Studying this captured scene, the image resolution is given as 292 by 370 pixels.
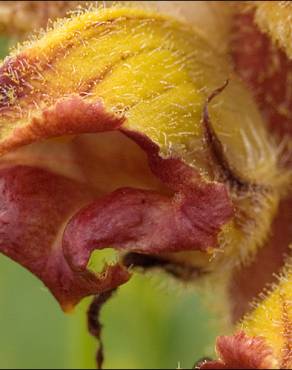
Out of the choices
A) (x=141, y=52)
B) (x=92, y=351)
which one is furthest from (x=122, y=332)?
(x=141, y=52)

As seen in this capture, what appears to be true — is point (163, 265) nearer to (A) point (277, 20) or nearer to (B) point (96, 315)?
(B) point (96, 315)

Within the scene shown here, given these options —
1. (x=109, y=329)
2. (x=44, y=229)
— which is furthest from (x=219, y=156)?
(x=109, y=329)

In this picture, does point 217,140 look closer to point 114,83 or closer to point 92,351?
point 114,83

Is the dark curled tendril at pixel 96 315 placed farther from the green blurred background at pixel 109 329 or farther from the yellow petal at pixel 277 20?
the green blurred background at pixel 109 329

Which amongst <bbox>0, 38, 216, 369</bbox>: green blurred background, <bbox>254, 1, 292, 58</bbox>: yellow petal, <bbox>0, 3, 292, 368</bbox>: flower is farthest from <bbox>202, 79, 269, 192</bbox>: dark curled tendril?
<bbox>0, 38, 216, 369</bbox>: green blurred background

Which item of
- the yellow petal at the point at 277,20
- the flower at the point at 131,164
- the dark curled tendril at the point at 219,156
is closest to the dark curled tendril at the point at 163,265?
the flower at the point at 131,164

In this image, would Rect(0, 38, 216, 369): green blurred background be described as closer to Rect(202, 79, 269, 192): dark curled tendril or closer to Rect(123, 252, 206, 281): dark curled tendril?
Rect(123, 252, 206, 281): dark curled tendril

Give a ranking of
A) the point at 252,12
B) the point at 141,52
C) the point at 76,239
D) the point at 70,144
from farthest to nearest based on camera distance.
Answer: the point at 252,12 < the point at 141,52 < the point at 70,144 < the point at 76,239
